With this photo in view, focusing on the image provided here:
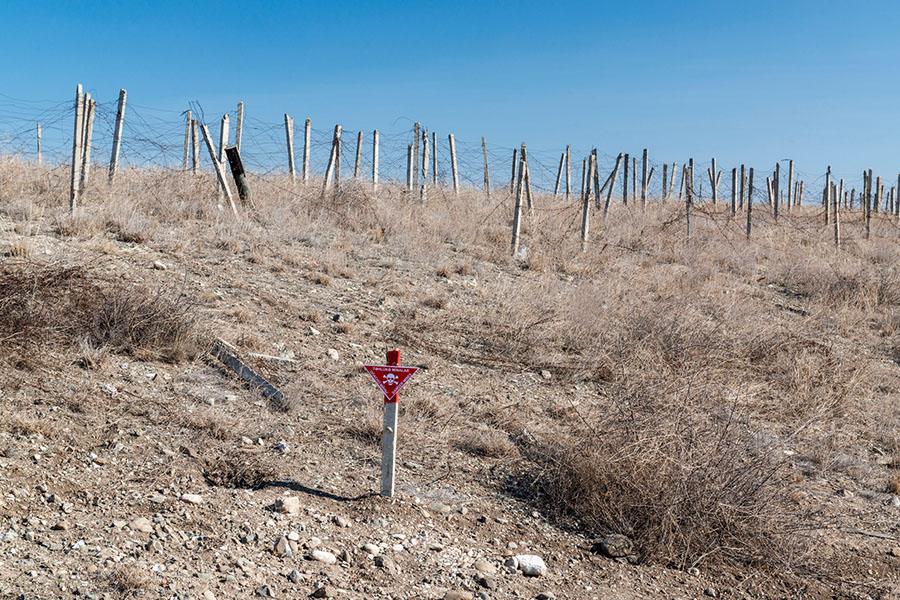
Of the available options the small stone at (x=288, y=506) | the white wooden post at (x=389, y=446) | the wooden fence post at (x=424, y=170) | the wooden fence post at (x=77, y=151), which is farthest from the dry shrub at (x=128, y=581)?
the wooden fence post at (x=424, y=170)

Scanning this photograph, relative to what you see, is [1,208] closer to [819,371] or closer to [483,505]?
[483,505]

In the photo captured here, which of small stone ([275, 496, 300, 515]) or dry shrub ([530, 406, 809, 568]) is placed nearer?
small stone ([275, 496, 300, 515])

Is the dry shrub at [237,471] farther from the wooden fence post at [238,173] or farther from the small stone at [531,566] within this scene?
the wooden fence post at [238,173]

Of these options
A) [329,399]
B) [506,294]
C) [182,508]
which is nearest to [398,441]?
[329,399]

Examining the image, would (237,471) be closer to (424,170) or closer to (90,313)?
(90,313)

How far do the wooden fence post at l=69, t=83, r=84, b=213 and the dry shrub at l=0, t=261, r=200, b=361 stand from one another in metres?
4.80

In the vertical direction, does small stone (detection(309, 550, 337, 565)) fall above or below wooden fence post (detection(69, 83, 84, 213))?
below

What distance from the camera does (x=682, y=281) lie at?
14.0 m

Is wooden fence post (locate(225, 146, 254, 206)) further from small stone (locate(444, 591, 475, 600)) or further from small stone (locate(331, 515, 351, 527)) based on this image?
small stone (locate(444, 591, 475, 600))

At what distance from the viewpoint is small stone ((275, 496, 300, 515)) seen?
4.77 meters

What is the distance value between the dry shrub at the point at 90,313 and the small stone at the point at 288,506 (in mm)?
2753

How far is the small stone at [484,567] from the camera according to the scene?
179 inches

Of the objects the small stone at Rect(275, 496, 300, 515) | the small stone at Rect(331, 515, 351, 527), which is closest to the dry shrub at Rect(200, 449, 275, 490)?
the small stone at Rect(275, 496, 300, 515)

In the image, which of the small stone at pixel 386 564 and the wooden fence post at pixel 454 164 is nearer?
the small stone at pixel 386 564
